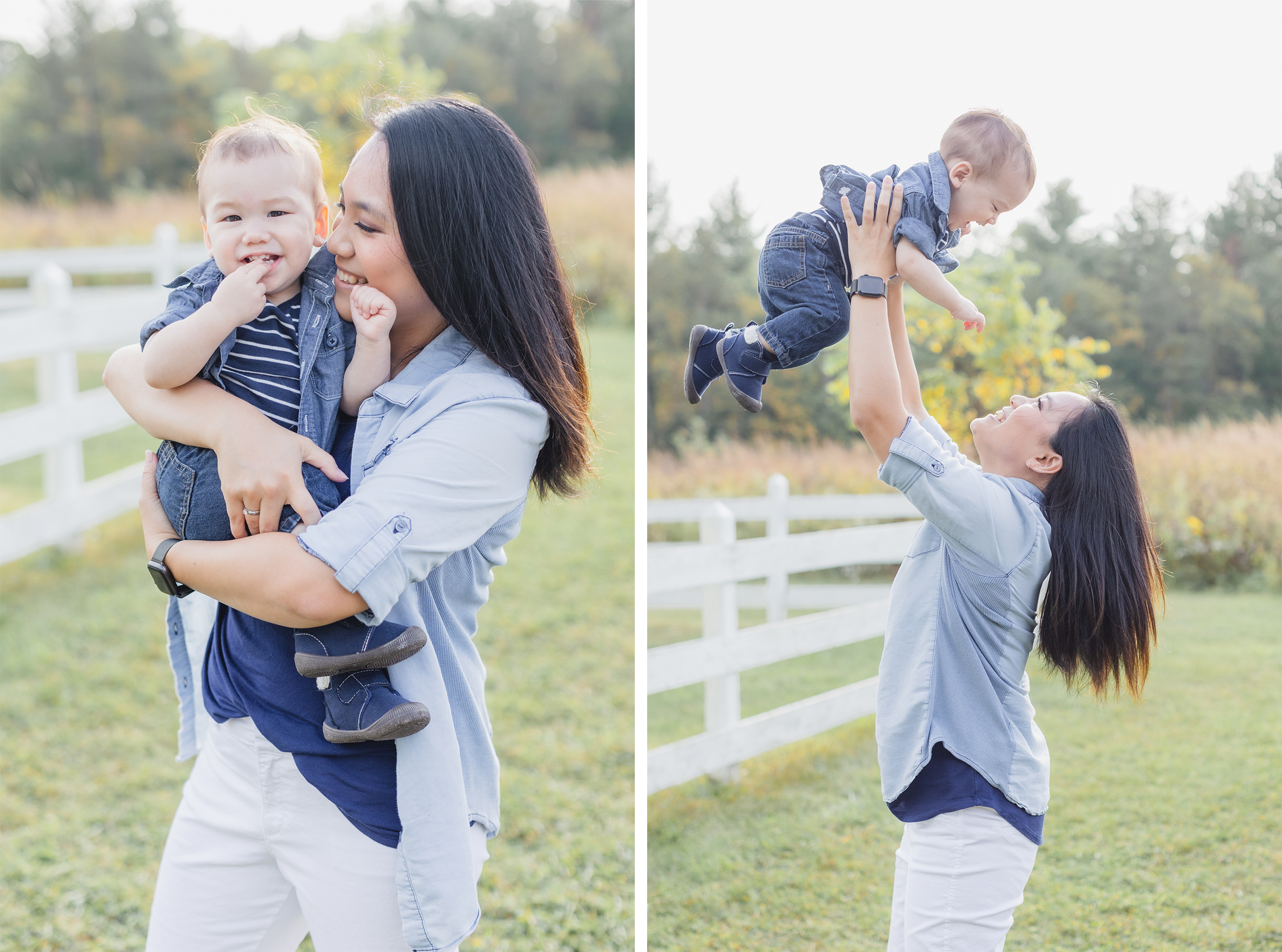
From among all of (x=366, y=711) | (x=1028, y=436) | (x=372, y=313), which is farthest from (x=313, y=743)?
(x=1028, y=436)

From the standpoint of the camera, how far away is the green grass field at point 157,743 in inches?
125

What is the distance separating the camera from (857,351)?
5.50 ft

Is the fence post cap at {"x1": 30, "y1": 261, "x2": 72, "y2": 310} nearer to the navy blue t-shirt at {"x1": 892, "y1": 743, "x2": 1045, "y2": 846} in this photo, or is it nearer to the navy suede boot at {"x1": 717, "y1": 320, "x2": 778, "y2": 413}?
the navy suede boot at {"x1": 717, "y1": 320, "x2": 778, "y2": 413}

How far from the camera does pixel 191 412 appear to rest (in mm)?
1415

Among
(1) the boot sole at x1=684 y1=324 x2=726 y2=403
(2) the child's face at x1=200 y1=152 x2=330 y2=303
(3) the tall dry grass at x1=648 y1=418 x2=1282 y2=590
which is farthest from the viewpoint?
(3) the tall dry grass at x1=648 y1=418 x2=1282 y2=590

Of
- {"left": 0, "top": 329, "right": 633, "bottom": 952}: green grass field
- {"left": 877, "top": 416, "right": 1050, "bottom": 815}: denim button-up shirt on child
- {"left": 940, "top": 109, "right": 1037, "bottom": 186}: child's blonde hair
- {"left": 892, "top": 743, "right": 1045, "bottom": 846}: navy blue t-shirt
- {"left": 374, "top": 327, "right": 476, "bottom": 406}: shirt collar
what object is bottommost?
{"left": 0, "top": 329, "right": 633, "bottom": 952}: green grass field

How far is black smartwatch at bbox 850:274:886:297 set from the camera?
1.71m

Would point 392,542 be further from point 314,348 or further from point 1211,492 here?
point 1211,492

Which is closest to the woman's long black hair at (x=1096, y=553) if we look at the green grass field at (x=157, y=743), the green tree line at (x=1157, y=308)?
the green grass field at (x=157, y=743)

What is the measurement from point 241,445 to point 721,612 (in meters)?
3.14

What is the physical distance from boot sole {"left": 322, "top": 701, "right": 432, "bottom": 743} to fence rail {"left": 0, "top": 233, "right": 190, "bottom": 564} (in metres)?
4.85

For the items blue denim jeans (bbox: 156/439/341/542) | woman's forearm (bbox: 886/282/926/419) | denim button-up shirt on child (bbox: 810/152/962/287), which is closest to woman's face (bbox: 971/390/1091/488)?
woman's forearm (bbox: 886/282/926/419)

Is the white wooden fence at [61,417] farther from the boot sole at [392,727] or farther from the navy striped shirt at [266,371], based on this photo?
the boot sole at [392,727]

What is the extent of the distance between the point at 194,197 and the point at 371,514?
1636 centimetres
